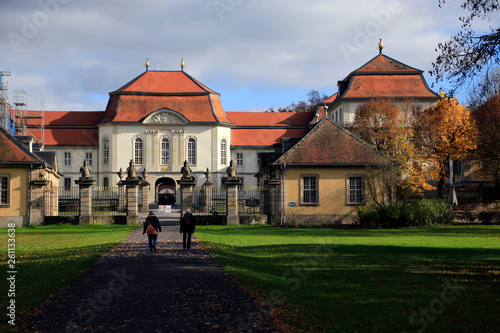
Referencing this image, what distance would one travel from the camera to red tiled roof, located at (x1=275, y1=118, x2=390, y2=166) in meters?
33.8

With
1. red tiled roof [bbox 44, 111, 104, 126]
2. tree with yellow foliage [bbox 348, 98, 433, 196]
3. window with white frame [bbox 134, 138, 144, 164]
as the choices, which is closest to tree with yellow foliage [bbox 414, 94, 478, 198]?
tree with yellow foliage [bbox 348, 98, 433, 196]

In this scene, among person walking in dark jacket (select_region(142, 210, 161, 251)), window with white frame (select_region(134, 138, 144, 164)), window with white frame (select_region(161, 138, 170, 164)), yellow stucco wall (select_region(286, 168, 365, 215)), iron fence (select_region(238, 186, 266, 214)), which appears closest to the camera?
person walking in dark jacket (select_region(142, 210, 161, 251))

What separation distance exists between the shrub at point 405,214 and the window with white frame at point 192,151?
40410 mm

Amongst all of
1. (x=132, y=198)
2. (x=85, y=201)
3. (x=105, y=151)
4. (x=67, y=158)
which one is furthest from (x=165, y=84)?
(x=85, y=201)

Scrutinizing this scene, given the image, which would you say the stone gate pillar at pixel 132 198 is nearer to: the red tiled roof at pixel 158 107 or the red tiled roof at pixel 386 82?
the red tiled roof at pixel 386 82

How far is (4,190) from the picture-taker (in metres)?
32.5

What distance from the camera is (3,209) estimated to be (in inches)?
1268

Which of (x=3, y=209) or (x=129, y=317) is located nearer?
(x=129, y=317)

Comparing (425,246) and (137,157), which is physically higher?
(137,157)

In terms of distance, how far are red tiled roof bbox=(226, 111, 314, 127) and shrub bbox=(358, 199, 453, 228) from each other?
43.9m

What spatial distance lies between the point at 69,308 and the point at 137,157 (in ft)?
197

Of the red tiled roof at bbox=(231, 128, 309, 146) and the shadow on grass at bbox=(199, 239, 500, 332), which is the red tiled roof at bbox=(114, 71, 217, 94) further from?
the shadow on grass at bbox=(199, 239, 500, 332)

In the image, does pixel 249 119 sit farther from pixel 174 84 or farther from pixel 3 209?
pixel 3 209

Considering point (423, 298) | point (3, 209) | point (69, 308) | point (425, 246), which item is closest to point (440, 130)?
point (425, 246)
